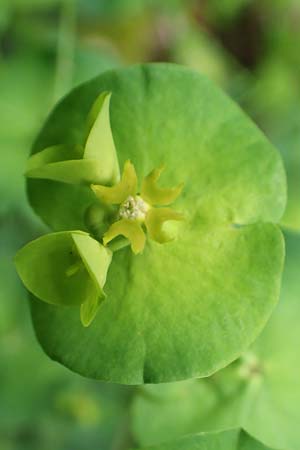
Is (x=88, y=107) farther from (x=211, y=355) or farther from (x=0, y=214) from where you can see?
(x=0, y=214)

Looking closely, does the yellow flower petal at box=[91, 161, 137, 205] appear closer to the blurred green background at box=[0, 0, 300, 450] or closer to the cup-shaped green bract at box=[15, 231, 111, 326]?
the cup-shaped green bract at box=[15, 231, 111, 326]

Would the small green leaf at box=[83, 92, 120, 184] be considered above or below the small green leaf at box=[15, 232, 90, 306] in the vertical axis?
above

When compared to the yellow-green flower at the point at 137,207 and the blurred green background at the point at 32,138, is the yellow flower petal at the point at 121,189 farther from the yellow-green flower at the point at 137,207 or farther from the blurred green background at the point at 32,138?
the blurred green background at the point at 32,138

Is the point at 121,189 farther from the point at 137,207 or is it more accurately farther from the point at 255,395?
the point at 255,395

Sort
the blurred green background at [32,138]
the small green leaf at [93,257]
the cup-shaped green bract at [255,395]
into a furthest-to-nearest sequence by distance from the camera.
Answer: the blurred green background at [32,138] → the cup-shaped green bract at [255,395] → the small green leaf at [93,257]

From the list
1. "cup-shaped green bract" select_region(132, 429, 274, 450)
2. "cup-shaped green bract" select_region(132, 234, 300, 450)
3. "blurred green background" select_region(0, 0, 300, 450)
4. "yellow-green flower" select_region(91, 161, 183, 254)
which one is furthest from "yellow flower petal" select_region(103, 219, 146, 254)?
"blurred green background" select_region(0, 0, 300, 450)

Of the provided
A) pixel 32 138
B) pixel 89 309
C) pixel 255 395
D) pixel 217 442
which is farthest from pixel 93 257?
pixel 32 138

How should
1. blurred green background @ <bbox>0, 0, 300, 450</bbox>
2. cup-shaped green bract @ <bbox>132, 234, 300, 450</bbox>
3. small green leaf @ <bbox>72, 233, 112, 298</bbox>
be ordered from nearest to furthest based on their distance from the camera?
small green leaf @ <bbox>72, 233, 112, 298</bbox>, cup-shaped green bract @ <bbox>132, 234, 300, 450</bbox>, blurred green background @ <bbox>0, 0, 300, 450</bbox>

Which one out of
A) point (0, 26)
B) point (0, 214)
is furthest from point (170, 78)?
point (0, 26)

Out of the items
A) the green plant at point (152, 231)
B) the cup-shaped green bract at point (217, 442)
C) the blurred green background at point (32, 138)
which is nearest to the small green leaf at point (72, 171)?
the green plant at point (152, 231)
